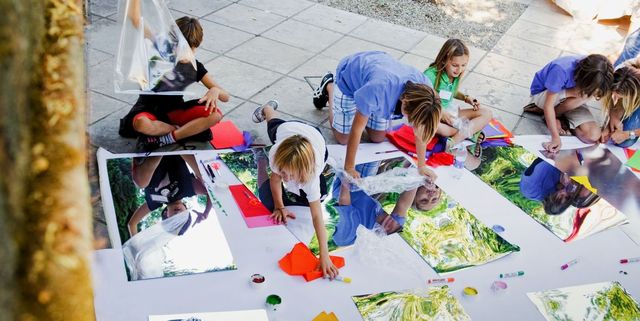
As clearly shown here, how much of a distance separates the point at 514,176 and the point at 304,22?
2.30m

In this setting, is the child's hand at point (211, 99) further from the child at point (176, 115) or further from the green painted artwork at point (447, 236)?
the green painted artwork at point (447, 236)

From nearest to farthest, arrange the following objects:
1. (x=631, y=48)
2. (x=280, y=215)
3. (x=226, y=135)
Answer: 1. (x=280, y=215)
2. (x=226, y=135)
3. (x=631, y=48)

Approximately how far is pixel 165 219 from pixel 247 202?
15.9 inches

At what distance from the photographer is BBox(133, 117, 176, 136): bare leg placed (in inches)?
126

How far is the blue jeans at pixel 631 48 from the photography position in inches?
181

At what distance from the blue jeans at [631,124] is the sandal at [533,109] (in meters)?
0.51

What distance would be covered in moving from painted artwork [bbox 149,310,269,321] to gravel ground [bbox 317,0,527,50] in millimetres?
3616

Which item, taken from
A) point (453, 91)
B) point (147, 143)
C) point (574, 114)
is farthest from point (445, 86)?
point (147, 143)

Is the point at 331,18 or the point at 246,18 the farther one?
the point at 331,18

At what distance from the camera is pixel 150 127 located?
3.22m

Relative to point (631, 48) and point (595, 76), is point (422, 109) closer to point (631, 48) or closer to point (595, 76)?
point (595, 76)

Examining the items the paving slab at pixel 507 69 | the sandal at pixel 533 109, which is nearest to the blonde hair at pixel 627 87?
the sandal at pixel 533 109

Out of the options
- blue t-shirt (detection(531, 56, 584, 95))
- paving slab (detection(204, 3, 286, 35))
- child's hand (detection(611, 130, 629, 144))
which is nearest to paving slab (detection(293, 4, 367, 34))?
paving slab (detection(204, 3, 286, 35))

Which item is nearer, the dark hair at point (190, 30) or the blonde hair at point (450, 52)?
the dark hair at point (190, 30)
